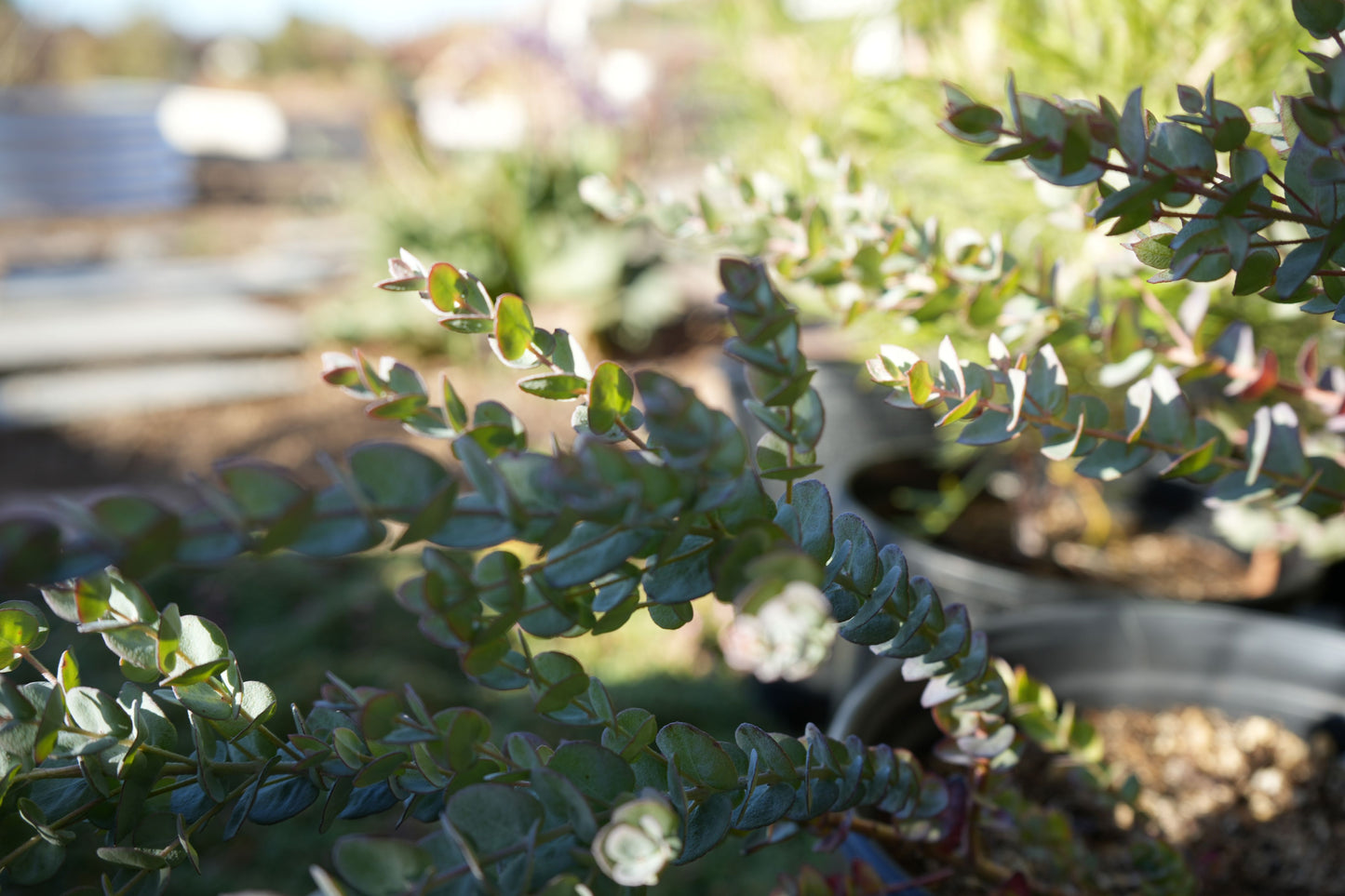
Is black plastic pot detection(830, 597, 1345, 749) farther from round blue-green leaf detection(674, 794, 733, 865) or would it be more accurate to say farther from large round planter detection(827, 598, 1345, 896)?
round blue-green leaf detection(674, 794, 733, 865)

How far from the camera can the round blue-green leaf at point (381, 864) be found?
0.30 meters

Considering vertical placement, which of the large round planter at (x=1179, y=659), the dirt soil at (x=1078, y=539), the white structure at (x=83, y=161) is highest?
the large round planter at (x=1179, y=659)

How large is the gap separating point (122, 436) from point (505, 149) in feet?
6.45

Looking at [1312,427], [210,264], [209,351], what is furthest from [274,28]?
[1312,427]

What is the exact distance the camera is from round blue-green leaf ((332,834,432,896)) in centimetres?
30

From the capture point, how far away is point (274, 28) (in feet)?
61.4

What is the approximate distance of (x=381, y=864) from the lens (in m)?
0.31

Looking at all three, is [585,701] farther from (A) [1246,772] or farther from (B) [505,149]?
(B) [505,149]

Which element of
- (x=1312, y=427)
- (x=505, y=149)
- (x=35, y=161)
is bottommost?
(x=35, y=161)

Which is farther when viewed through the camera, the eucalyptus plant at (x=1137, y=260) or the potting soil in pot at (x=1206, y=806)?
the potting soil in pot at (x=1206, y=806)

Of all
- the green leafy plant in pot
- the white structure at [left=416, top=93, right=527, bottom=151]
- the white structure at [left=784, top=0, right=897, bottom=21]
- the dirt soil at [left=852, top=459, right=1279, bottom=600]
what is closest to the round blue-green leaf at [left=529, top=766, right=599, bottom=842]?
the green leafy plant in pot

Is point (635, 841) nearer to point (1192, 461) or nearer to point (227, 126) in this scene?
point (1192, 461)

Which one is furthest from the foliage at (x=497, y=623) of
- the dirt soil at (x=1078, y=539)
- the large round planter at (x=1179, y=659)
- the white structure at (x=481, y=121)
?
the white structure at (x=481, y=121)

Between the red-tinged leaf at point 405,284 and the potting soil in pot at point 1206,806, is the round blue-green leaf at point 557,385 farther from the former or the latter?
the potting soil in pot at point 1206,806
